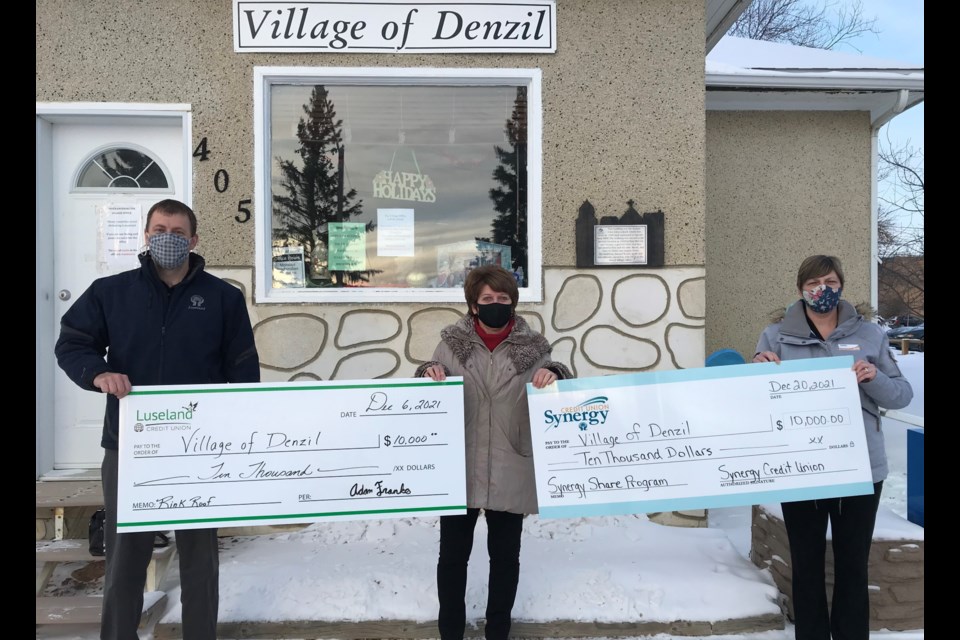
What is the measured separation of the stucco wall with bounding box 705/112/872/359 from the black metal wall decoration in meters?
1.56

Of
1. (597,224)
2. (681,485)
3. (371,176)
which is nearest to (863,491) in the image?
(681,485)

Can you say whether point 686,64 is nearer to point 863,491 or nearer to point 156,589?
point 863,491

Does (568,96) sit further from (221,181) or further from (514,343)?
(221,181)

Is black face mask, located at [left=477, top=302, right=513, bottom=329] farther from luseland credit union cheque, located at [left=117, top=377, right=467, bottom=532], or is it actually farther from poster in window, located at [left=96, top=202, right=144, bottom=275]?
poster in window, located at [left=96, top=202, right=144, bottom=275]

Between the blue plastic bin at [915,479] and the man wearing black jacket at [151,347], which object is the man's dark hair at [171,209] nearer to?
the man wearing black jacket at [151,347]

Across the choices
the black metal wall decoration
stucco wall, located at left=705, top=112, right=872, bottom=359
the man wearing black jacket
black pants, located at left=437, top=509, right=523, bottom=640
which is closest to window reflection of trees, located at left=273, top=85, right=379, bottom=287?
the black metal wall decoration

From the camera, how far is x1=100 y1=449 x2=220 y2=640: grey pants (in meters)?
2.70

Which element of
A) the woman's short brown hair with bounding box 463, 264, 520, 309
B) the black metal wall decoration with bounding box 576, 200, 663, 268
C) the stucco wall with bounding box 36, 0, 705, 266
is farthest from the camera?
the black metal wall decoration with bounding box 576, 200, 663, 268

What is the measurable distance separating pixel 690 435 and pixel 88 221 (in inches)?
164

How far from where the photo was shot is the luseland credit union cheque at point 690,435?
9.22ft

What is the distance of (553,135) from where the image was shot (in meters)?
4.35

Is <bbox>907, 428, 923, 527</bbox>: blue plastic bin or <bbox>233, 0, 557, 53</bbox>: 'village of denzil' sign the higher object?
<bbox>233, 0, 557, 53</bbox>: 'village of denzil' sign

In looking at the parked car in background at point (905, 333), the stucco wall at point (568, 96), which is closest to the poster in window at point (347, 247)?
the stucco wall at point (568, 96)

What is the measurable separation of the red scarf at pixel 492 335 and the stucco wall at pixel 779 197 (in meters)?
3.45
